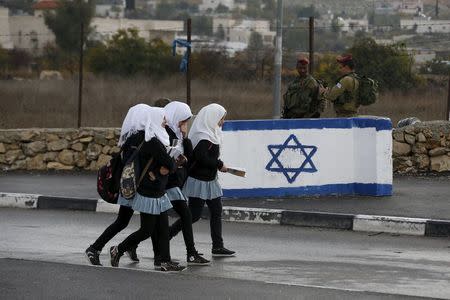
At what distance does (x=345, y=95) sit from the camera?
15742 millimetres

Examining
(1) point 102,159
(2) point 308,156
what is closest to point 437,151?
(2) point 308,156

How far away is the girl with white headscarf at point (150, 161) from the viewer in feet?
33.9

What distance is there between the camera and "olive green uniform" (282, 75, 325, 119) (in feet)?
52.0

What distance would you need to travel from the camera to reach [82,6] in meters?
78.1

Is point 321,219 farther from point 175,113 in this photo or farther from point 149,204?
point 149,204

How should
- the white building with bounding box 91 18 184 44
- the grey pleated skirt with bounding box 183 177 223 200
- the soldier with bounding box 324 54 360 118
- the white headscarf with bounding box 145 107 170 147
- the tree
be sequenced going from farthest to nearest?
1. the white building with bounding box 91 18 184 44
2. the tree
3. the soldier with bounding box 324 54 360 118
4. the grey pleated skirt with bounding box 183 177 223 200
5. the white headscarf with bounding box 145 107 170 147

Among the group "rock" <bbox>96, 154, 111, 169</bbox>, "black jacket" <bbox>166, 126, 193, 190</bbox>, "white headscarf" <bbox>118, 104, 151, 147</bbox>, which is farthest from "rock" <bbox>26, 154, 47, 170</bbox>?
"white headscarf" <bbox>118, 104, 151, 147</bbox>

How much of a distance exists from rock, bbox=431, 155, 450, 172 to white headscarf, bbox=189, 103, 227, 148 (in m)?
7.47

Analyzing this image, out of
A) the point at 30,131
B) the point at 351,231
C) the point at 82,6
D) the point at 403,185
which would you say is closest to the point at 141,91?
the point at 30,131

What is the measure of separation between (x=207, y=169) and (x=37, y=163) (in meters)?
8.68

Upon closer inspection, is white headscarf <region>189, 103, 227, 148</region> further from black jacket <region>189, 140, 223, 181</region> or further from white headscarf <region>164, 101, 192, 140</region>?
white headscarf <region>164, 101, 192, 140</region>

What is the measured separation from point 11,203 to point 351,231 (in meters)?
4.65

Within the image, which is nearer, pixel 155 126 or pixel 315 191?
pixel 155 126

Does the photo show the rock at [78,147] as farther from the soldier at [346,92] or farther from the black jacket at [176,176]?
the black jacket at [176,176]
